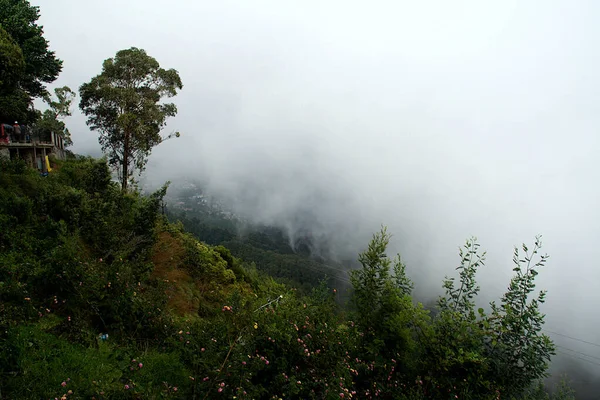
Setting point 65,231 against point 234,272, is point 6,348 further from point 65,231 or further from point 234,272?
point 234,272

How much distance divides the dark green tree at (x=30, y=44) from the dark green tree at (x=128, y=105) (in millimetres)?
3212

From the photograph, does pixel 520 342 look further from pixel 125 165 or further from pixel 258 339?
pixel 125 165

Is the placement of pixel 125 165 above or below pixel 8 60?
below

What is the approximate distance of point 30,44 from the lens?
1722 cm

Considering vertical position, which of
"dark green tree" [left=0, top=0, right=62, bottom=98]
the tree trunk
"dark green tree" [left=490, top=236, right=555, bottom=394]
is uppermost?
"dark green tree" [left=0, top=0, right=62, bottom=98]

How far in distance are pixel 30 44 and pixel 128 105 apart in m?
6.76

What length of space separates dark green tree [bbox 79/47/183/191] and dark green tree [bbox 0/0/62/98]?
3212 mm

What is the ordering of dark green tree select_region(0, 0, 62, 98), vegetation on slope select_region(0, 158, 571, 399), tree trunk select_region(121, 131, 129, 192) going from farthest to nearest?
tree trunk select_region(121, 131, 129, 192) < dark green tree select_region(0, 0, 62, 98) < vegetation on slope select_region(0, 158, 571, 399)

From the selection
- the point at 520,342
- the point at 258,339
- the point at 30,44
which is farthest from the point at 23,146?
the point at 520,342

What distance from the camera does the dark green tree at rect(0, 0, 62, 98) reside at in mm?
15477

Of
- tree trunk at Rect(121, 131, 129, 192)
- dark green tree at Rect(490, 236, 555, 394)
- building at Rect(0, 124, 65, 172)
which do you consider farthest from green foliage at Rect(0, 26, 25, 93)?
dark green tree at Rect(490, 236, 555, 394)

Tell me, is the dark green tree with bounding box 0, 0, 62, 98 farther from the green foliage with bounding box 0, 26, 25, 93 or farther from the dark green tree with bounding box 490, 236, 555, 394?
the dark green tree with bounding box 490, 236, 555, 394

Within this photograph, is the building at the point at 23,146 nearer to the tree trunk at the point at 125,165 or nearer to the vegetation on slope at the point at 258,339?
the tree trunk at the point at 125,165

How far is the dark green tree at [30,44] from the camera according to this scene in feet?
50.8
